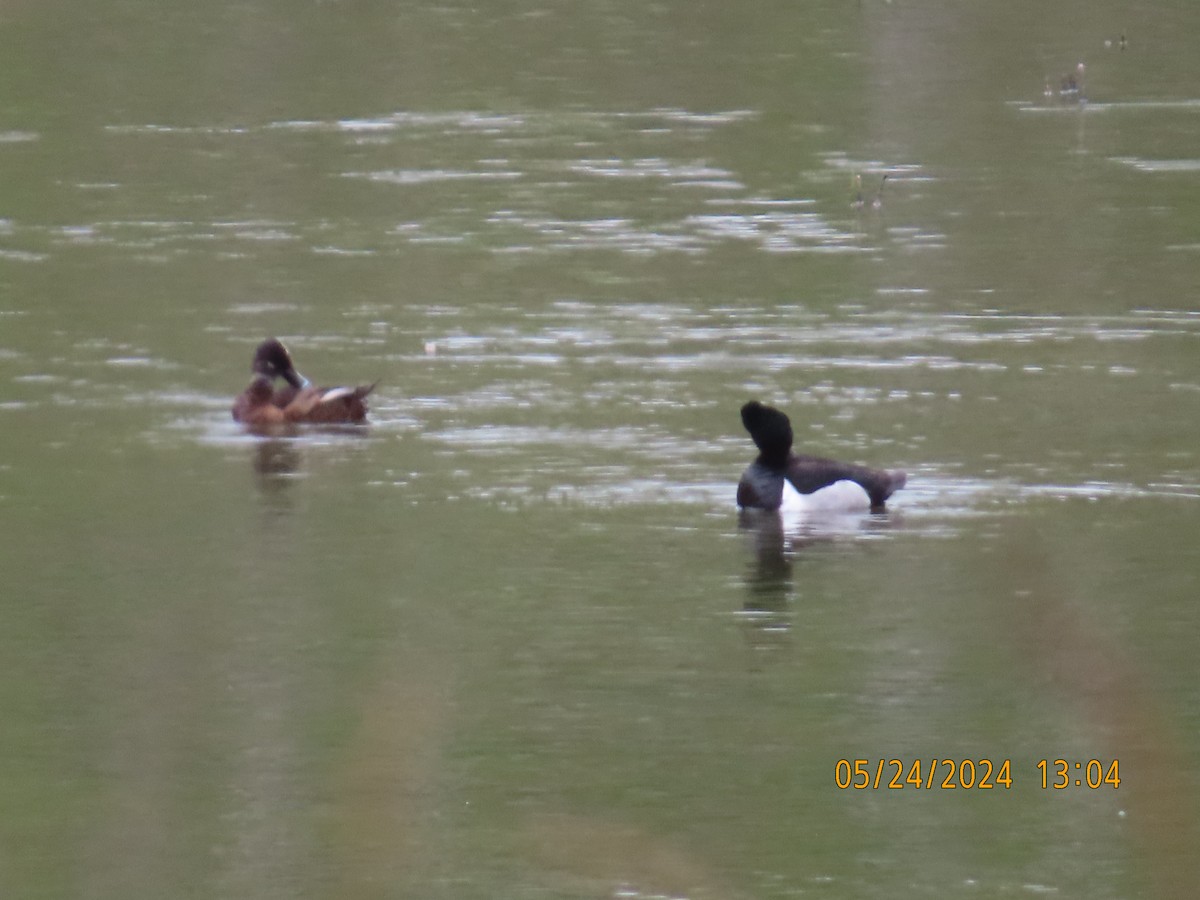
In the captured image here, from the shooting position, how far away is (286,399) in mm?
15008

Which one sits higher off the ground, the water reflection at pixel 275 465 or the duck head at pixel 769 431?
the duck head at pixel 769 431

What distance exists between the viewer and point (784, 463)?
12664 millimetres

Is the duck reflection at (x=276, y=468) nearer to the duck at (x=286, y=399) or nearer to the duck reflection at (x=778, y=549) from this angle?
the duck at (x=286, y=399)

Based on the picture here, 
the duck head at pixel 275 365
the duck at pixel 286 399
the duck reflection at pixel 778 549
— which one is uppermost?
the duck head at pixel 275 365

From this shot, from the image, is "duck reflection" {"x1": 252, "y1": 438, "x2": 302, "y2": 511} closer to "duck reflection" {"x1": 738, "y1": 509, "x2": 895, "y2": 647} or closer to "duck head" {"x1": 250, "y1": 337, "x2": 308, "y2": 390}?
"duck head" {"x1": 250, "y1": 337, "x2": 308, "y2": 390}

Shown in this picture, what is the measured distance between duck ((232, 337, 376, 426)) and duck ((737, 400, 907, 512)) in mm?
2767

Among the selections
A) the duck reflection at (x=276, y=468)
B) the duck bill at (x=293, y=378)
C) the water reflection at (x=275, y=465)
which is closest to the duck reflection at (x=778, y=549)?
the duck reflection at (x=276, y=468)

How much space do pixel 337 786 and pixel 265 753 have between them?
474 millimetres
